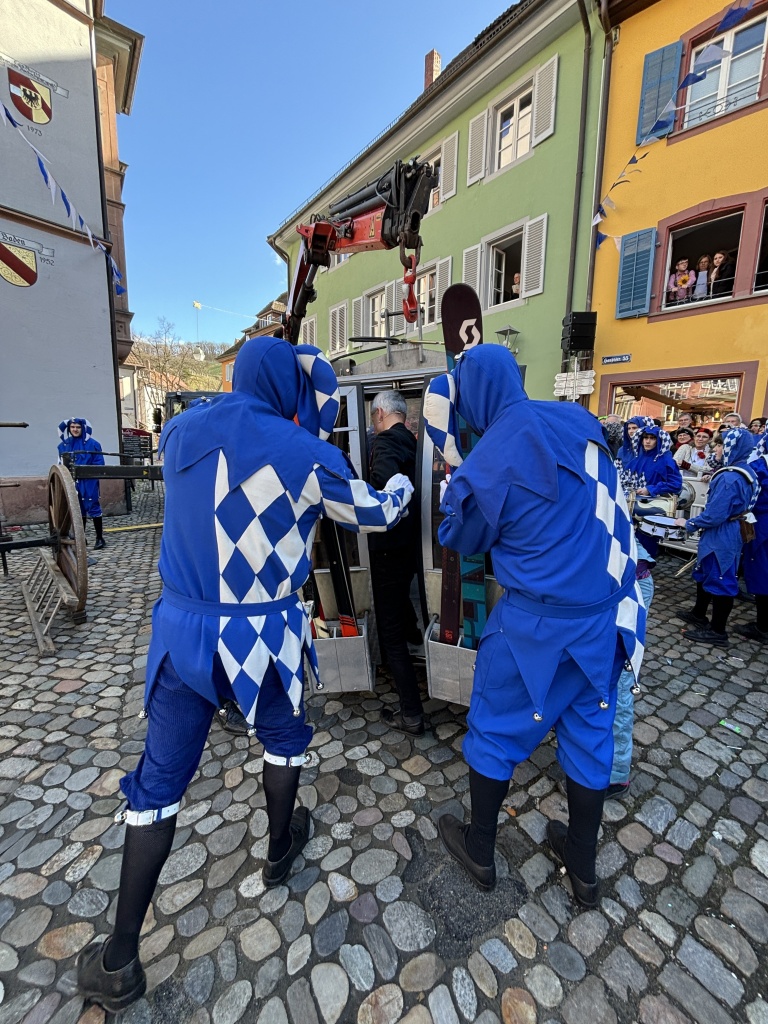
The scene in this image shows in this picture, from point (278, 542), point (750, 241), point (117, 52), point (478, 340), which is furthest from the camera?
point (117, 52)

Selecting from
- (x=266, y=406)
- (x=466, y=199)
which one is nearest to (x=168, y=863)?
(x=266, y=406)

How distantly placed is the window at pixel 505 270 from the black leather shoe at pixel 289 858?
10.6m

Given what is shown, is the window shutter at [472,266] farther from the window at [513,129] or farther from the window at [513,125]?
the window at [513,129]

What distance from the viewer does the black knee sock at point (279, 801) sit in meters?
1.53

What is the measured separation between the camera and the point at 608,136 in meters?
8.20

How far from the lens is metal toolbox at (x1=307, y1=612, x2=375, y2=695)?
88.0 inches

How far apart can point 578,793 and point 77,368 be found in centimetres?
984

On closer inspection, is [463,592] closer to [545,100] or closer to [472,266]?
[472,266]

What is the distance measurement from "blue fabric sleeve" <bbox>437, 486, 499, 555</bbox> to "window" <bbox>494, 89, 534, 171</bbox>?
430 inches

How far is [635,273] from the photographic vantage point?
8070 mm

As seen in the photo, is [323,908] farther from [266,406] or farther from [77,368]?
[77,368]

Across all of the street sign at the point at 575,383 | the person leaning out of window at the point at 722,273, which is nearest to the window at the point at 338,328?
the street sign at the point at 575,383

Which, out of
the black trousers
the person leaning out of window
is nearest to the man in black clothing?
the black trousers

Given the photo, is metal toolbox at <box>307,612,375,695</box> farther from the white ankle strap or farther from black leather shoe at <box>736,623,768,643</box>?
black leather shoe at <box>736,623,768,643</box>
